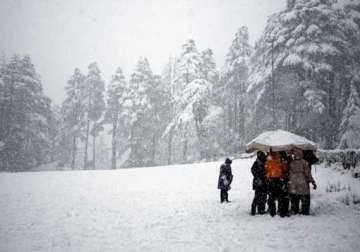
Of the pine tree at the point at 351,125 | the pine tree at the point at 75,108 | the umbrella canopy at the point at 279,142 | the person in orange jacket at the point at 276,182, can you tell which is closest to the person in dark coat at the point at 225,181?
the umbrella canopy at the point at 279,142

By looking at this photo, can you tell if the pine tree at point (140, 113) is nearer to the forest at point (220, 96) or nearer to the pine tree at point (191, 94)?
the forest at point (220, 96)

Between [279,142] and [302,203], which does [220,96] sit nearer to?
[279,142]

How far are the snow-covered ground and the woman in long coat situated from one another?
A: 54cm

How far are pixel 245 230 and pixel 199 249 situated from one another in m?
2.13

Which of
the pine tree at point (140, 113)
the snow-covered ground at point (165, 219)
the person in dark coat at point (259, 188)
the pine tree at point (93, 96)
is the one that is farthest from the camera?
the pine tree at point (93, 96)

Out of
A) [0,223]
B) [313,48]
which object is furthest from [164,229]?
[313,48]

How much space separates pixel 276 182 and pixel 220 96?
3258 centimetres

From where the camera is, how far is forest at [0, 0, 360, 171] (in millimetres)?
25453

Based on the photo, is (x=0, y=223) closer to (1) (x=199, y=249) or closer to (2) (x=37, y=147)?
(1) (x=199, y=249)

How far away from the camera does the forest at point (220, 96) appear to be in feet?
83.5

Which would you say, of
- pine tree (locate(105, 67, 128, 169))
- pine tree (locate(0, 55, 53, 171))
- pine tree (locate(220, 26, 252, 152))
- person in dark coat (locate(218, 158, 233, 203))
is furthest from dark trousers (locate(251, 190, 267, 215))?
pine tree (locate(105, 67, 128, 169))

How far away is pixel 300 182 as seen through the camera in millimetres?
10828

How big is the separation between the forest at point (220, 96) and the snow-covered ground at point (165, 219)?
943 cm

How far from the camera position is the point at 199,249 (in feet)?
26.7
